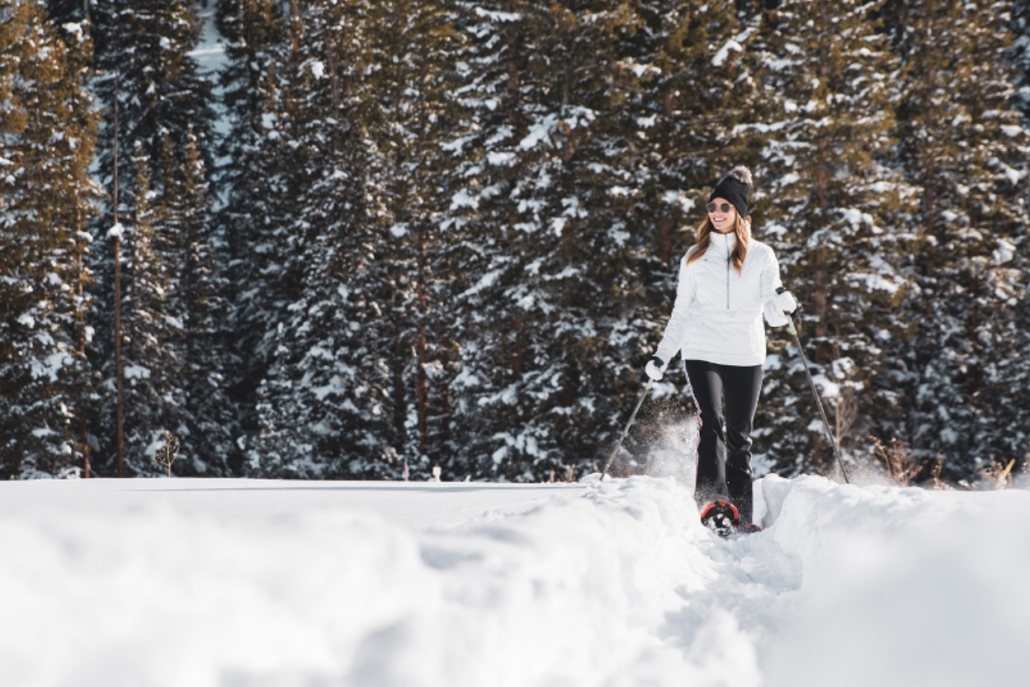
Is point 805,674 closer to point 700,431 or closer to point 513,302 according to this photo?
point 700,431

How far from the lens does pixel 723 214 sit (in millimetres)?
4844

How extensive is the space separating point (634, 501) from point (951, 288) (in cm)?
2015

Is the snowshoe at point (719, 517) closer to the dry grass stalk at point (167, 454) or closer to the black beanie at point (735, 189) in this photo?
the black beanie at point (735, 189)

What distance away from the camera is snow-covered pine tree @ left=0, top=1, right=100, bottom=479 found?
1781 centimetres

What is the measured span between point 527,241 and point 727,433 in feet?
35.7

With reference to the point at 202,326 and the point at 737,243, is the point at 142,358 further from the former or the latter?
the point at 737,243

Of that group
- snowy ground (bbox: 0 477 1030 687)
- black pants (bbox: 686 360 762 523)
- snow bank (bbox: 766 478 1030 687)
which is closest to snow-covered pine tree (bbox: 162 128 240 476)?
black pants (bbox: 686 360 762 523)

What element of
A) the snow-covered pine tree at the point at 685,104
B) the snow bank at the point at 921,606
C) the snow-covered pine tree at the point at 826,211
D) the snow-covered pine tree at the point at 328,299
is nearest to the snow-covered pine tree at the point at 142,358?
the snow-covered pine tree at the point at 328,299

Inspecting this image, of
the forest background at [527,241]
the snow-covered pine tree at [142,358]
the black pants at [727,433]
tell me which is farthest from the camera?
the snow-covered pine tree at [142,358]

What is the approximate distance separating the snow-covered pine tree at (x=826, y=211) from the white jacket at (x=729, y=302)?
465 inches

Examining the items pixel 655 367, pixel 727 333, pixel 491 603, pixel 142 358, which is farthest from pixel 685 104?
pixel 142 358

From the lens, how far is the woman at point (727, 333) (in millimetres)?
4781

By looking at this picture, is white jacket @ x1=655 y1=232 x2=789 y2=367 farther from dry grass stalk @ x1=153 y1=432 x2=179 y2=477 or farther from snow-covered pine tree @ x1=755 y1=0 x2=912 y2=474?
snow-covered pine tree @ x1=755 y1=0 x2=912 y2=474

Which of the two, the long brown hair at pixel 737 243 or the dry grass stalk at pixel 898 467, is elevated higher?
the long brown hair at pixel 737 243
